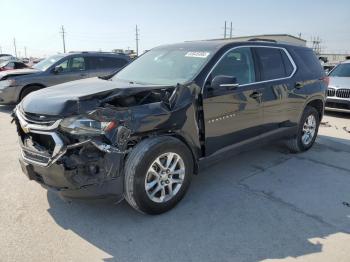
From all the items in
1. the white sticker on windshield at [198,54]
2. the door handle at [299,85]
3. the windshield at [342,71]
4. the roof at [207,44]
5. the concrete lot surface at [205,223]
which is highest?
the roof at [207,44]

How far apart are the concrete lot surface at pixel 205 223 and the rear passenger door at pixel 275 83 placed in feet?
2.68

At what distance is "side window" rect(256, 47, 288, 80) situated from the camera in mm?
4648

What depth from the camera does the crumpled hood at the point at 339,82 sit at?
30.3ft

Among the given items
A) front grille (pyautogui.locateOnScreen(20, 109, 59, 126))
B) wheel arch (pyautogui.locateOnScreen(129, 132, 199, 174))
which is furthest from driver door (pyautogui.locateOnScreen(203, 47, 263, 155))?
front grille (pyautogui.locateOnScreen(20, 109, 59, 126))

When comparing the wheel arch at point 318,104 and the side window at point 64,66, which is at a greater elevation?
the side window at point 64,66

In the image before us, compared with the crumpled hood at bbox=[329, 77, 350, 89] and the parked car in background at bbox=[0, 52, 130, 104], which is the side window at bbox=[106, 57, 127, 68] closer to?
the parked car in background at bbox=[0, 52, 130, 104]

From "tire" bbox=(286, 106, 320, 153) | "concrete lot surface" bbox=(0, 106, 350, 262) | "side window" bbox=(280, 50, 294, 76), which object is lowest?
"concrete lot surface" bbox=(0, 106, 350, 262)

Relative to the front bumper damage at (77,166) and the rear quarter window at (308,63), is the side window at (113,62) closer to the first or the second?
the rear quarter window at (308,63)

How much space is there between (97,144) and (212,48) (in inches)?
78.9

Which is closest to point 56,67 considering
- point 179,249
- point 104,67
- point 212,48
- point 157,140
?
point 104,67

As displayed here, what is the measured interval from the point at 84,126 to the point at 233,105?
189cm

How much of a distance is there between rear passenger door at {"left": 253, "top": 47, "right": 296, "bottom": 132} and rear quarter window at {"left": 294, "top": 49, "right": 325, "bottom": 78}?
277 mm

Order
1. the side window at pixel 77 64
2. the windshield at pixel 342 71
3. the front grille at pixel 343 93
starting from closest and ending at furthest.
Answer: the front grille at pixel 343 93, the windshield at pixel 342 71, the side window at pixel 77 64

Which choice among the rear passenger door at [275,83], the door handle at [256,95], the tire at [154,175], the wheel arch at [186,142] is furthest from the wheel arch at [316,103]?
the tire at [154,175]
